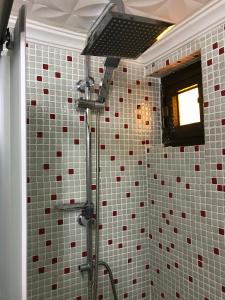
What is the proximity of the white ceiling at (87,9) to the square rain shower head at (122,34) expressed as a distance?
0.19 meters

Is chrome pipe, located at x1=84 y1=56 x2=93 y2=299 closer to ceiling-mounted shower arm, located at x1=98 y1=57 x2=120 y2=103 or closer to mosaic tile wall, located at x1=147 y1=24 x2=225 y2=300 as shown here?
ceiling-mounted shower arm, located at x1=98 y1=57 x2=120 y2=103

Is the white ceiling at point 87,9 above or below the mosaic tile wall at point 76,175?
above

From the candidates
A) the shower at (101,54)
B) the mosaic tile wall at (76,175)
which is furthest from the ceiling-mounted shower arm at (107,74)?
the mosaic tile wall at (76,175)

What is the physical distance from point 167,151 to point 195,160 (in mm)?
184

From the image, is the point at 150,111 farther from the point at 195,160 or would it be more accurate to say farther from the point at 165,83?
the point at 195,160

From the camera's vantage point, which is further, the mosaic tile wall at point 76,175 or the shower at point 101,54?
the mosaic tile wall at point 76,175

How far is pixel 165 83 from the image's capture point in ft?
4.42

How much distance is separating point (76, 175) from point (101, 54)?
54 cm

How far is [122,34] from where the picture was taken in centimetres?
74

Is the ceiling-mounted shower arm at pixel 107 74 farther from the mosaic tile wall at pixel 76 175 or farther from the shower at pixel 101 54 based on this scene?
the mosaic tile wall at pixel 76 175

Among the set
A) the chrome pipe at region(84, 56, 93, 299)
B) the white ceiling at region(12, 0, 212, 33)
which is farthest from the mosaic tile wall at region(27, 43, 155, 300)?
the white ceiling at region(12, 0, 212, 33)

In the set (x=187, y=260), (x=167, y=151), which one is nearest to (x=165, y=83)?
(x=167, y=151)

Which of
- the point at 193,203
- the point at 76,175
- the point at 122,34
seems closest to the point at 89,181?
the point at 76,175

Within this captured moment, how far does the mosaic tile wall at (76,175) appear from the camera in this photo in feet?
3.41
